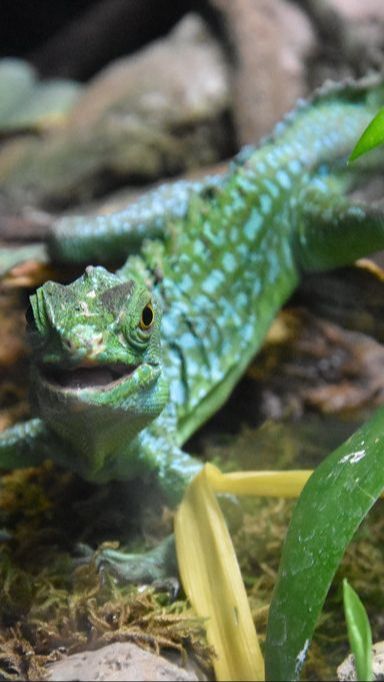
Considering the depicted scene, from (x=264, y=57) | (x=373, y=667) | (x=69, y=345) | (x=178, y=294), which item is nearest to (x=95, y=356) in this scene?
(x=69, y=345)

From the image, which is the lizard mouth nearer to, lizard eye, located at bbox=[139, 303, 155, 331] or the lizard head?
the lizard head

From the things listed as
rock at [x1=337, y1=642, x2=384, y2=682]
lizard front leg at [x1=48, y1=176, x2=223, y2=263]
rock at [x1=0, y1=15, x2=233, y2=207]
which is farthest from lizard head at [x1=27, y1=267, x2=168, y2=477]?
rock at [x1=0, y1=15, x2=233, y2=207]

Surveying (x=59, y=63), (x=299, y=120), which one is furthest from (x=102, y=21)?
(x=299, y=120)

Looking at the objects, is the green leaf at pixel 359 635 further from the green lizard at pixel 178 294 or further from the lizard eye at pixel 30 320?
the lizard eye at pixel 30 320

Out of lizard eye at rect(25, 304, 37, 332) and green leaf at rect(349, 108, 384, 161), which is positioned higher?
green leaf at rect(349, 108, 384, 161)

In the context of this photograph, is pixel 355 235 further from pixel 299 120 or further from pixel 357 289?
pixel 299 120

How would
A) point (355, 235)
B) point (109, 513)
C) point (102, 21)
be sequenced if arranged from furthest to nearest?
point (102, 21)
point (355, 235)
point (109, 513)
